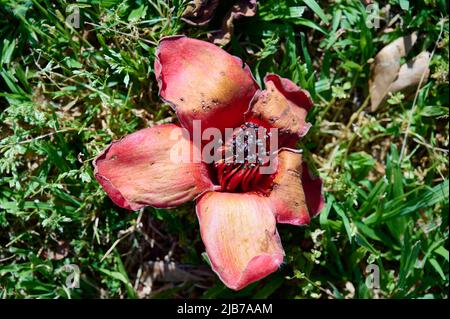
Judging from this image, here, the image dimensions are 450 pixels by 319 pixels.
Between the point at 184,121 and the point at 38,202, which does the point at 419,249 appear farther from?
the point at 38,202

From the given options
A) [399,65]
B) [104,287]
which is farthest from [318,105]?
[104,287]

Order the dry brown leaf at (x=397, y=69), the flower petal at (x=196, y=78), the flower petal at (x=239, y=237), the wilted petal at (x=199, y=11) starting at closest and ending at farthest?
the flower petal at (x=239, y=237) < the flower petal at (x=196, y=78) < the wilted petal at (x=199, y=11) < the dry brown leaf at (x=397, y=69)

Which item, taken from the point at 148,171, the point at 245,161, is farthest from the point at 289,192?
the point at 148,171

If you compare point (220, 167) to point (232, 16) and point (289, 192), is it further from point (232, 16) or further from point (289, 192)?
point (232, 16)

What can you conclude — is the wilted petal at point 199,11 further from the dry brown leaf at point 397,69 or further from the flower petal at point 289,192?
the dry brown leaf at point 397,69

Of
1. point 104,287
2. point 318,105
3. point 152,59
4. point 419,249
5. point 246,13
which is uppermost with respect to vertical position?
point 246,13

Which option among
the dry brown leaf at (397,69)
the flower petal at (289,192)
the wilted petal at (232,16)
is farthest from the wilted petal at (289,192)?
the dry brown leaf at (397,69)
